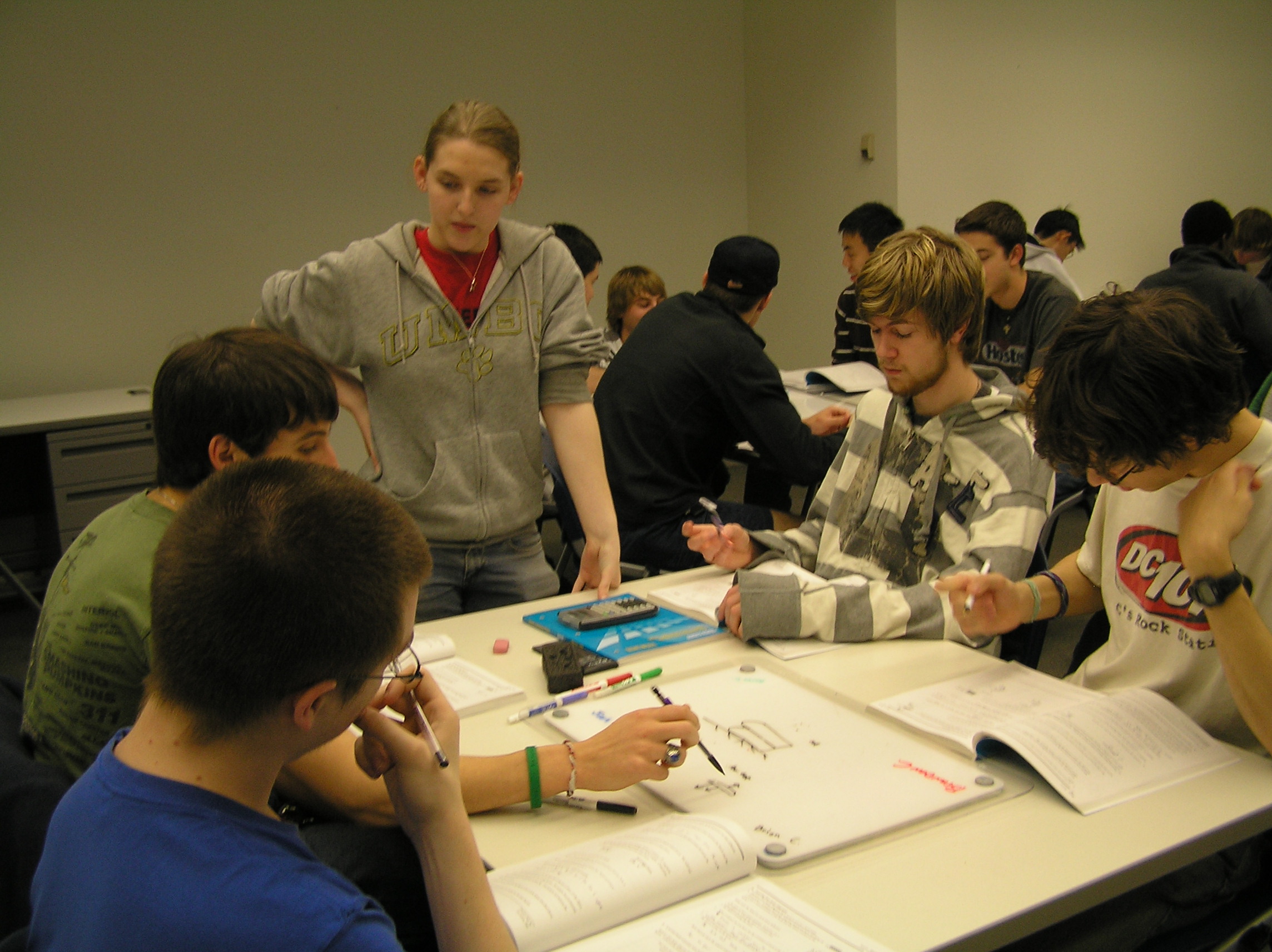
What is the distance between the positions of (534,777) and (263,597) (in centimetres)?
49

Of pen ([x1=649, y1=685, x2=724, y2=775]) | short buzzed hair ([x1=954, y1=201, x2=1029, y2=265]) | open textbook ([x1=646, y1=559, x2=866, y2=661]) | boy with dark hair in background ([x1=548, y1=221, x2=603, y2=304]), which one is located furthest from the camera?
boy with dark hair in background ([x1=548, y1=221, x2=603, y2=304])

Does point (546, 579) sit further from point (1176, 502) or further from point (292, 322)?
point (1176, 502)

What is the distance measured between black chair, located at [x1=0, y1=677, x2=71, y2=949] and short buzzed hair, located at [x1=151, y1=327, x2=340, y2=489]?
0.42 metres

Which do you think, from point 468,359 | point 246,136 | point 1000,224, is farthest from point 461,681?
point 246,136

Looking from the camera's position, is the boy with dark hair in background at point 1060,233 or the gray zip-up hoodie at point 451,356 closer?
the gray zip-up hoodie at point 451,356

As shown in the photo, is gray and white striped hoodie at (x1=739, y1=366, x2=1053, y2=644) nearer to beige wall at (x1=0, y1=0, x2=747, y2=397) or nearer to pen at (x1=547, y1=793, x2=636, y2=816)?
pen at (x1=547, y1=793, x2=636, y2=816)

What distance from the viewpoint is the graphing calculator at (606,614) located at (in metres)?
1.67

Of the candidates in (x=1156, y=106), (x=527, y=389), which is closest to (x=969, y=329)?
(x=527, y=389)

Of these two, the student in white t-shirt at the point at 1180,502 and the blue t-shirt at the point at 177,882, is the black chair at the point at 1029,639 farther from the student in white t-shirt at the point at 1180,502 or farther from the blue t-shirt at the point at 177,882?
the blue t-shirt at the point at 177,882

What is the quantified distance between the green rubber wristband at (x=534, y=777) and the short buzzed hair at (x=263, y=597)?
38 centimetres

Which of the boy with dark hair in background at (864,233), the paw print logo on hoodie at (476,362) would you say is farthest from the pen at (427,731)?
the boy with dark hair in background at (864,233)

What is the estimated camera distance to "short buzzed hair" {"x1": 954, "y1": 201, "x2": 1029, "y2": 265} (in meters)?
3.42

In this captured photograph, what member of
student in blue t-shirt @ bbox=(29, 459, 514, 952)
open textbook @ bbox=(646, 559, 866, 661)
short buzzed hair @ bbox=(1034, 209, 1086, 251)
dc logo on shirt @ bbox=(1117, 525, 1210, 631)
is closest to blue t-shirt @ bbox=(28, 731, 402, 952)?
student in blue t-shirt @ bbox=(29, 459, 514, 952)

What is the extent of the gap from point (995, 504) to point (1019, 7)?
448 centimetres
